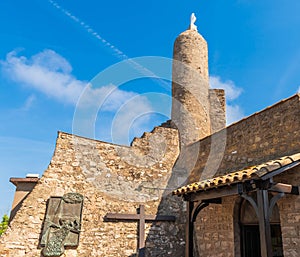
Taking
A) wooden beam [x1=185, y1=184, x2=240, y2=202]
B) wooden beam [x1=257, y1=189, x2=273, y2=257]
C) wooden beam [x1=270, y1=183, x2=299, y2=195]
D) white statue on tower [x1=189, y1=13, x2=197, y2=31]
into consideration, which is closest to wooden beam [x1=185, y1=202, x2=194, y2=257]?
wooden beam [x1=185, y1=184, x2=240, y2=202]

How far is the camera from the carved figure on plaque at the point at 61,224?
6.51 m

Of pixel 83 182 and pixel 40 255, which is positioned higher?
pixel 83 182

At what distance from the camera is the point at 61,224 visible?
675 centimetres

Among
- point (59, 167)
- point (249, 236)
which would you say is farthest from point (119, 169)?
point (249, 236)

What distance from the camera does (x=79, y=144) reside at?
305 inches

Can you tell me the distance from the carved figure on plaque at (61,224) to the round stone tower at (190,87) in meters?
4.22

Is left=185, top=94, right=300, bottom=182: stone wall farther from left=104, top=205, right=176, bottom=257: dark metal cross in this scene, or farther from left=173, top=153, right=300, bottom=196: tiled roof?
left=104, top=205, right=176, bottom=257: dark metal cross

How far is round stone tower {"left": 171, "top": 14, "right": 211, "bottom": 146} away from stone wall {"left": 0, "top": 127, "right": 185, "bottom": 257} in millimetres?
1559

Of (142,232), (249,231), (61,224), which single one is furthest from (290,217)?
(61,224)

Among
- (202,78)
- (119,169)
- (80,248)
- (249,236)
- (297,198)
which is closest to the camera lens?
(297,198)

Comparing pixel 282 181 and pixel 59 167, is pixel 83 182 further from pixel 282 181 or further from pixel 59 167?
pixel 282 181

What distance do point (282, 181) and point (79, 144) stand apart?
5.26 meters

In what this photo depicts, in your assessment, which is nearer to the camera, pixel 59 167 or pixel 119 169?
pixel 59 167

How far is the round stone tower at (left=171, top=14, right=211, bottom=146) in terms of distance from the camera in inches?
392
